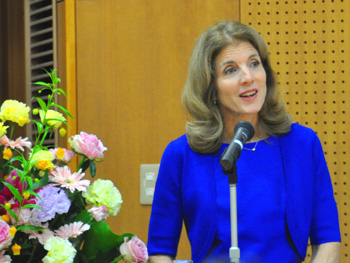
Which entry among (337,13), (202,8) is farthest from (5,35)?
(337,13)

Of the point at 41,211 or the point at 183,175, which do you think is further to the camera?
the point at 183,175

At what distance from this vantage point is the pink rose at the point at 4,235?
1349 millimetres

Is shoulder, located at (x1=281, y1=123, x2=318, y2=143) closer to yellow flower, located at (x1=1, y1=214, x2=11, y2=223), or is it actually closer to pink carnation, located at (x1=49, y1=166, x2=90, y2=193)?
pink carnation, located at (x1=49, y1=166, x2=90, y2=193)

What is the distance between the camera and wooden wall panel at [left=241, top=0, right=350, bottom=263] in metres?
3.07

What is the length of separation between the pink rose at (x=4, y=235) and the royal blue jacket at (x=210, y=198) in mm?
802

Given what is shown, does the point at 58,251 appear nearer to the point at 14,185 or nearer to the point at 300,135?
the point at 14,185

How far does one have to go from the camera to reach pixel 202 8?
3193mm

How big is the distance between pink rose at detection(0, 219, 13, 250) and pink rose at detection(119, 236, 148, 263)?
0.95 ft

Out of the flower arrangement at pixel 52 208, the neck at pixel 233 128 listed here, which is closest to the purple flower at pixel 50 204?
the flower arrangement at pixel 52 208

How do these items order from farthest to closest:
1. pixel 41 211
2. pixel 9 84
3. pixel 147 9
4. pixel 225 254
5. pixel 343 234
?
pixel 9 84
pixel 147 9
pixel 343 234
pixel 225 254
pixel 41 211

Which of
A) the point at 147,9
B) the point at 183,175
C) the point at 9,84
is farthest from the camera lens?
the point at 9,84

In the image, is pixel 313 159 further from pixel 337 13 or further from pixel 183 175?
pixel 337 13

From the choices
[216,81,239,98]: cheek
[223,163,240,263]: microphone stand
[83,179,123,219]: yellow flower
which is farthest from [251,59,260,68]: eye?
[83,179,123,219]: yellow flower

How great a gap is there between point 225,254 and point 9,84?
107 inches
